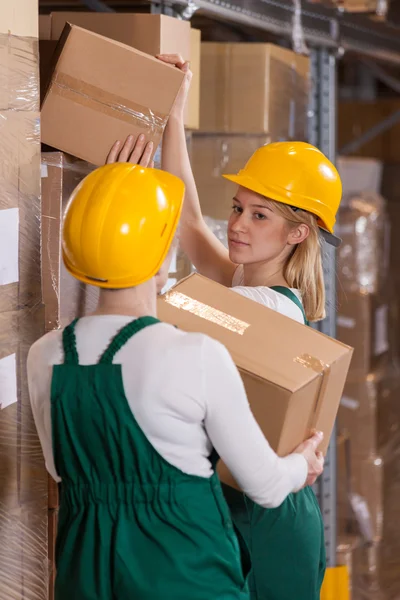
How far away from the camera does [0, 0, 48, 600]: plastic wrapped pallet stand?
7.14 ft

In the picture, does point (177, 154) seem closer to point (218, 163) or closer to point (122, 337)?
point (122, 337)

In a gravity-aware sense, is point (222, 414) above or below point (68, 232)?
below

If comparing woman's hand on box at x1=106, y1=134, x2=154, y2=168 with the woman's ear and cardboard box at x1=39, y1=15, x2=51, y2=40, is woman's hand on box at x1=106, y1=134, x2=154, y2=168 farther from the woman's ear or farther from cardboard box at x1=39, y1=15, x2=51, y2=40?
cardboard box at x1=39, y1=15, x2=51, y2=40

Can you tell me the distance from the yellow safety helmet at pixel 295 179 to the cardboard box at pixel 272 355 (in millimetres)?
459

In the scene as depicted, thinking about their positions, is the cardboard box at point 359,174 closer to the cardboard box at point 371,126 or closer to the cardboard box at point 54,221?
the cardboard box at point 371,126

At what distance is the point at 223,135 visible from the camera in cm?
386

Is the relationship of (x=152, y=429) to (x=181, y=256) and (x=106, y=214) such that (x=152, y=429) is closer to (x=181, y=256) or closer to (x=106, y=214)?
(x=106, y=214)

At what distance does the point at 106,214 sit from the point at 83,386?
32 centimetres

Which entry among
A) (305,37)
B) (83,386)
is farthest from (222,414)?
(305,37)

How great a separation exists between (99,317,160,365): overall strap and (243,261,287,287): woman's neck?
1020mm

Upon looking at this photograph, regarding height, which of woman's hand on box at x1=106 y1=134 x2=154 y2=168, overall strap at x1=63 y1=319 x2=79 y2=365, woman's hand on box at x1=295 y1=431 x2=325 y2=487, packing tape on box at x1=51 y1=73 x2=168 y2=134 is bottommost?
woman's hand on box at x1=295 y1=431 x2=325 y2=487

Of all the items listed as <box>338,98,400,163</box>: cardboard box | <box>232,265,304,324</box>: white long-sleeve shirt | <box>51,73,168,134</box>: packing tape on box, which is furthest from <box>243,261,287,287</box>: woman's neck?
<box>338,98,400,163</box>: cardboard box

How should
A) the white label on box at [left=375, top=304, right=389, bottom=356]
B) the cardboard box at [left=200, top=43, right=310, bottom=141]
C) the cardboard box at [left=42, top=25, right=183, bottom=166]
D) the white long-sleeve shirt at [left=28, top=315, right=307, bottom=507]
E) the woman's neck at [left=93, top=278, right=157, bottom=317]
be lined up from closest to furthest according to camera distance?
the white long-sleeve shirt at [left=28, top=315, right=307, bottom=507], the woman's neck at [left=93, top=278, right=157, bottom=317], the cardboard box at [left=42, top=25, right=183, bottom=166], the cardboard box at [left=200, top=43, right=310, bottom=141], the white label on box at [left=375, top=304, right=389, bottom=356]

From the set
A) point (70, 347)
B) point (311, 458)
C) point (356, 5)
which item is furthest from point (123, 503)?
point (356, 5)
